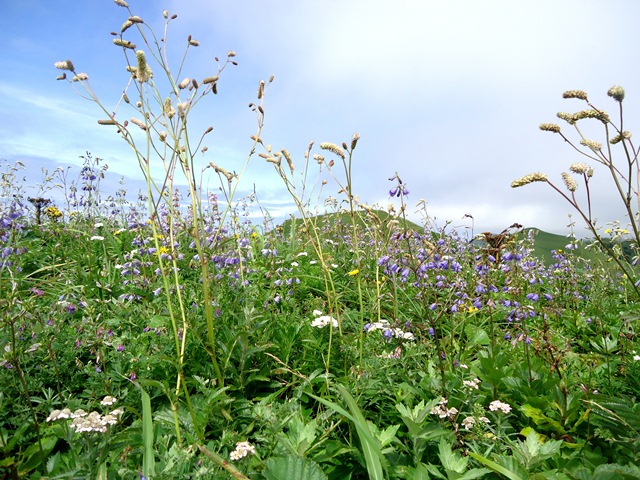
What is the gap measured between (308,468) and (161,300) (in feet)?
8.79

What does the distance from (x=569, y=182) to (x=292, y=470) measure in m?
1.91

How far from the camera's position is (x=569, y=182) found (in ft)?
7.60

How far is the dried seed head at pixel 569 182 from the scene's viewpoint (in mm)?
2285

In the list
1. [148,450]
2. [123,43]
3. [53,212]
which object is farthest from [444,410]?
[53,212]

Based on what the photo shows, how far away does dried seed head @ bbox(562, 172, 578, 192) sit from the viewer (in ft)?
7.50

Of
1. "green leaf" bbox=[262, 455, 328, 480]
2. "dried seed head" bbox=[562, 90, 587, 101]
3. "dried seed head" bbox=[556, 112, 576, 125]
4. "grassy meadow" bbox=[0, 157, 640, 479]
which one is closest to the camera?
"green leaf" bbox=[262, 455, 328, 480]

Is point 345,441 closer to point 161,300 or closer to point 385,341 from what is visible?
point 385,341

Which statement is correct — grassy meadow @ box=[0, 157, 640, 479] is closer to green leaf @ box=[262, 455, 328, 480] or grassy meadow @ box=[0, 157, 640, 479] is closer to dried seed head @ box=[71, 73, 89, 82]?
green leaf @ box=[262, 455, 328, 480]

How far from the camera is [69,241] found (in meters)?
Answer: 7.04

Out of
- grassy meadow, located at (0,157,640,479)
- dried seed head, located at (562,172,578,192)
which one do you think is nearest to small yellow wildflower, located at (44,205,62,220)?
grassy meadow, located at (0,157,640,479)

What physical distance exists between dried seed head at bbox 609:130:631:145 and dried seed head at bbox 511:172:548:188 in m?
0.52

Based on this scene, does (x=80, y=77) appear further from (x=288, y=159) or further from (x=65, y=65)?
(x=288, y=159)

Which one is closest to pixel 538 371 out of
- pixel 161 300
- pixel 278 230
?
pixel 161 300

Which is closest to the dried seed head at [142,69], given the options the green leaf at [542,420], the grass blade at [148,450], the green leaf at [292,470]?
the grass blade at [148,450]
